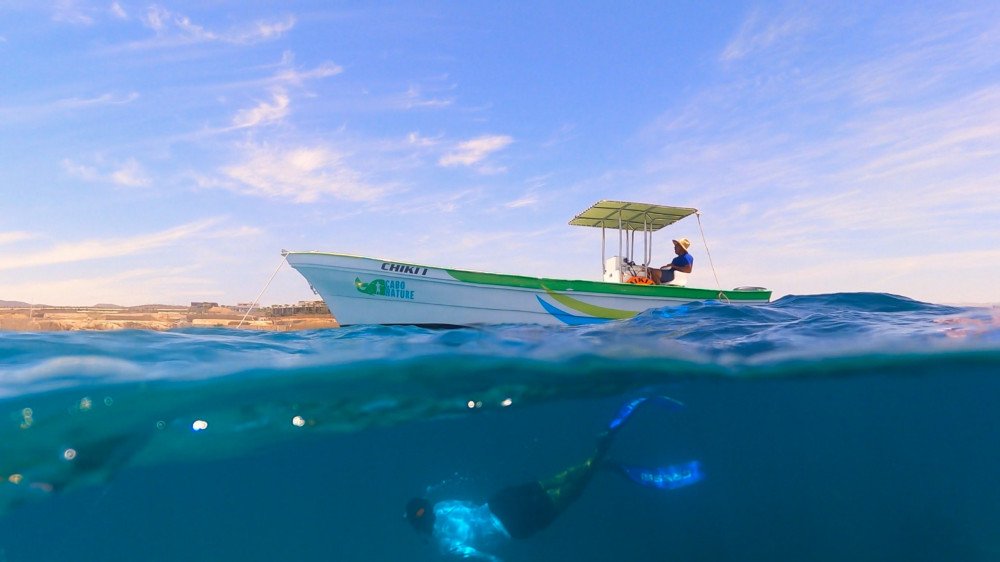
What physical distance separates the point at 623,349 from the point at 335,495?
535cm

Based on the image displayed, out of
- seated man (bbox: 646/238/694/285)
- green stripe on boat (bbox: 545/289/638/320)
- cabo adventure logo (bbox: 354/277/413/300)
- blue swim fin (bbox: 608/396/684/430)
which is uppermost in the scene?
seated man (bbox: 646/238/694/285)

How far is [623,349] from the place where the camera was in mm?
7090

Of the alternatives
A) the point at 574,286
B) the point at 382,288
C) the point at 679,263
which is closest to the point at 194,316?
the point at 382,288

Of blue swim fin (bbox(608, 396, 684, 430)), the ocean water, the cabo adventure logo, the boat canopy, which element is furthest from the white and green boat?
blue swim fin (bbox(608, 396, 684, 430))

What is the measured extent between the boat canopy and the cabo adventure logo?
606 centimetres

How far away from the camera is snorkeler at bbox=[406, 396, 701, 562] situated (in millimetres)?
6426

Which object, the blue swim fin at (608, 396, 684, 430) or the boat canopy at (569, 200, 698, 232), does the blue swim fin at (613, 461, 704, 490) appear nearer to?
the blue swim fin at (608, 396, 684, 430)

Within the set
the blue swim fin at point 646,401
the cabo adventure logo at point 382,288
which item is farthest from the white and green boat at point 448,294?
the blue swim fin at point 646,401

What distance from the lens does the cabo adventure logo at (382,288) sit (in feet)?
42.8

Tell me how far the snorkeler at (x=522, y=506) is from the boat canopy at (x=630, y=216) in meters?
7.87

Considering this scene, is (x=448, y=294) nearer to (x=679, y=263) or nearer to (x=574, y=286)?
(x=574, y=286)

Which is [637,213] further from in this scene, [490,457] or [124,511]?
[124,511]

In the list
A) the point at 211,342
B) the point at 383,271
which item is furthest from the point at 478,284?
the point at 211,342

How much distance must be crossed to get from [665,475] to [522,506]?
270 centimetres
